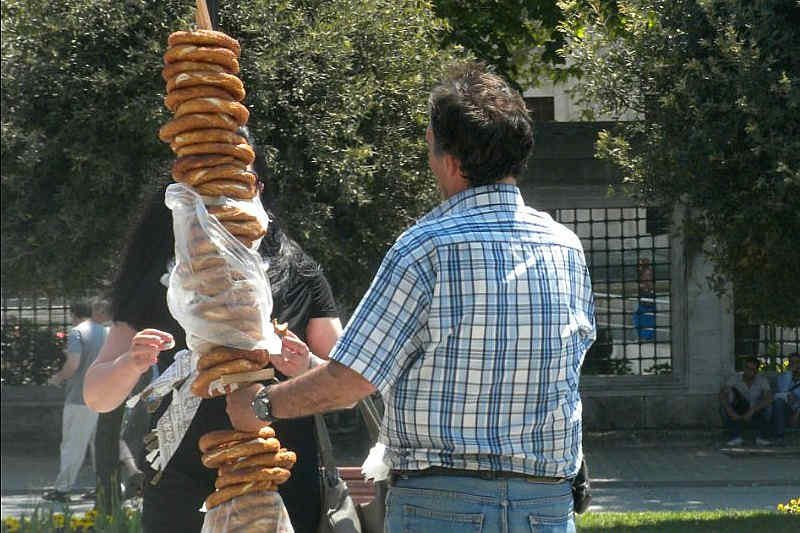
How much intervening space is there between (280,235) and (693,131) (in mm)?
5091

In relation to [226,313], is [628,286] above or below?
above

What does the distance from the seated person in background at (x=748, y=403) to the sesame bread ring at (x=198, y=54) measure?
40.2 ft

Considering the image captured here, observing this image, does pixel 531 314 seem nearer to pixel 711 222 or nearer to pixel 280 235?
pixel 280 235

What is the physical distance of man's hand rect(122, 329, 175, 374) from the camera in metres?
2.96

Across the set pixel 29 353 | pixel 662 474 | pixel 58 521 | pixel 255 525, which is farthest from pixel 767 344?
pixel 255 525

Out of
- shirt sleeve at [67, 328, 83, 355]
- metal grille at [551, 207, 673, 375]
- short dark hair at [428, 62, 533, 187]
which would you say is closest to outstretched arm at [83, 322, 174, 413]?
short dark hair at [428, 62, 533, 187]

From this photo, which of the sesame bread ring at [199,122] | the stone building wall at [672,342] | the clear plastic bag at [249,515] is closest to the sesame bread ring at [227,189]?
the sesame bread ring at [199,122]

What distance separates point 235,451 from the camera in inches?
110

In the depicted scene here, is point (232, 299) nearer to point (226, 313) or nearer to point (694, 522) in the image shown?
point (226, 313)

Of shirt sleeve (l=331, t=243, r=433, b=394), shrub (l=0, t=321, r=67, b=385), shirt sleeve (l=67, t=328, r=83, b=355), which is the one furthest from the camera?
shrub (l=0, t=321, r=67, b=385)

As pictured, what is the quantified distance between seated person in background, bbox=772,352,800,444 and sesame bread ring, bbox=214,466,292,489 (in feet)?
40.0

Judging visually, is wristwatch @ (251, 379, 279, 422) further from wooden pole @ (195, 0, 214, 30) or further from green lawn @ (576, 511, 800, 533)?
green lawn @ (576, 511, 800, 533)

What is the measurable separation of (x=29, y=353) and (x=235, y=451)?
13979 millimetres

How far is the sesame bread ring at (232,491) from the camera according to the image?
280 cm
